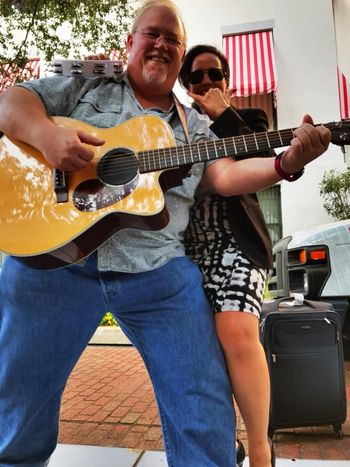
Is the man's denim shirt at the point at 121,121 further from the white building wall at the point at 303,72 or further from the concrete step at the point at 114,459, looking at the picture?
the white building wall at the point at 303,72

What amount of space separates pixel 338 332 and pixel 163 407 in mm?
1767

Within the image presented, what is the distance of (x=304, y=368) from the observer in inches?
106

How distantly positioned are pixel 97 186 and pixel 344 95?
25.4 feet

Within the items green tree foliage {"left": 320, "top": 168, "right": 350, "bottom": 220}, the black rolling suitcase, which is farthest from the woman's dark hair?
green tree foliage {"left": 320, "top": 168, "right": 350, "bottom": 220}

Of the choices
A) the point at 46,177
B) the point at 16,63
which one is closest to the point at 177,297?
the point at 46,177

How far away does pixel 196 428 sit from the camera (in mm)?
1247

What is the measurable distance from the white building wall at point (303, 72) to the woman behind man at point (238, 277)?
6.89 metres

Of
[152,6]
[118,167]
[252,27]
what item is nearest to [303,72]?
[252,27]

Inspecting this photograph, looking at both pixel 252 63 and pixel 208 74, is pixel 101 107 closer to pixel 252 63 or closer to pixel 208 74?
pixel 208 74

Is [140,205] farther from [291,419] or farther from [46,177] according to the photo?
[291,419]

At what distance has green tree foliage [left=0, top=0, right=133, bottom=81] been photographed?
15.6 ft

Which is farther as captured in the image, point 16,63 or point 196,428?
point 16,63

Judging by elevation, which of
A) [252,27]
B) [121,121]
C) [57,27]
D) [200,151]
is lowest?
[200,151]

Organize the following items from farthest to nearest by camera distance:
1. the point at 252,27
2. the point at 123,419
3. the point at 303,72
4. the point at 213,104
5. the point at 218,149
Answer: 1. the point at 252,27
2. the point at 303,72
3. the point at 123,419
4. the point at 213,104
5. the point at 218,149
